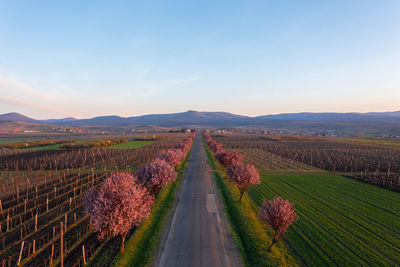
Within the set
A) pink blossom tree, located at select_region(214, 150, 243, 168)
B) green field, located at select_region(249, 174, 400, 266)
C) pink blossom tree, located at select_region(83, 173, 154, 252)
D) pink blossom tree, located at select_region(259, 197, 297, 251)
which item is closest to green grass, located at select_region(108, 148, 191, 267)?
pink blossom tree, located at select_region(83, 173, 154, 252)

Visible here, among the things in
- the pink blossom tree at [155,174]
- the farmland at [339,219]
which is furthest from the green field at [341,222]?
the pink blossom tree at [155,174]

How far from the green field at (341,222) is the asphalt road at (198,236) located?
7.30 meters

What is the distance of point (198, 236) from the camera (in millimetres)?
21406

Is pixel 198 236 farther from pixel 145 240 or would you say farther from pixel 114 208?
pixel 114 208

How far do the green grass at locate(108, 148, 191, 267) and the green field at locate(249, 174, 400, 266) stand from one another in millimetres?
15353

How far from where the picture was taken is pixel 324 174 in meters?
51.8

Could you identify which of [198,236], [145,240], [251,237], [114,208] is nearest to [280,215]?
[251,237]

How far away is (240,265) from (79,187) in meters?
35.8

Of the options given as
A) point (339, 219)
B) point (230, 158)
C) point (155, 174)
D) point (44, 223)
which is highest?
Result: point (155, 174)

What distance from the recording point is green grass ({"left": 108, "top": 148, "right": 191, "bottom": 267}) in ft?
Result: 56.5

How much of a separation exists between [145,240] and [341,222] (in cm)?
2600

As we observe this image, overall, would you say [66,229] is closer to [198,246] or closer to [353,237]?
[198,246]

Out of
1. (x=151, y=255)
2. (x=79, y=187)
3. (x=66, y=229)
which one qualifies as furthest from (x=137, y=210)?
(x=79, y=187)

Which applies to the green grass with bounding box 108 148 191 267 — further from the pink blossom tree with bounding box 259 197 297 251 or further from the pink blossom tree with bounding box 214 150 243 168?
the pink blossom tree with bounding box 214 150 243 168
